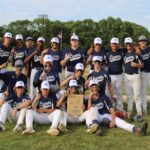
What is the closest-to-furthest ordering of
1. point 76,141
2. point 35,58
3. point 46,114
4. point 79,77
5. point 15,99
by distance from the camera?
point 76,141 → point 46,114 → point 15,99 → point 79,77 → point 35,58

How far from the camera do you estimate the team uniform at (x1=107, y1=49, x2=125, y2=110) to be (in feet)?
37.3

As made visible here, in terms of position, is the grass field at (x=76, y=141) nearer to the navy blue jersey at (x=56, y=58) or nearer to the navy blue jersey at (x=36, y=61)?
the navy blue jersey at (x=56, y=58)

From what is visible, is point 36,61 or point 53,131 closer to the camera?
point 53,131

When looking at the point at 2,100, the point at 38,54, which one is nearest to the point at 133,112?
the point at 38,54

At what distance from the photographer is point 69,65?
11539 millimetres

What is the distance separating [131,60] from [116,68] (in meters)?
0.55

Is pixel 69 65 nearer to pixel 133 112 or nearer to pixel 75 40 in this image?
pixel 75 40

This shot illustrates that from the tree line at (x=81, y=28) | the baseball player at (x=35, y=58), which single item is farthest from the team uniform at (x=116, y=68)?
the tree line at (x=81, y=28)

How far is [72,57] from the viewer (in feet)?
37.5

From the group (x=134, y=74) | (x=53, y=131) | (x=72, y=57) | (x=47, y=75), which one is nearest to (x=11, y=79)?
(x=47, y=75)

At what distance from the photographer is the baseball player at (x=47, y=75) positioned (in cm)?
1046

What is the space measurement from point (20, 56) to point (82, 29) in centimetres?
8203

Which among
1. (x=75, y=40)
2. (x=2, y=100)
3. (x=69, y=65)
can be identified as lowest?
(x=2, y=100)

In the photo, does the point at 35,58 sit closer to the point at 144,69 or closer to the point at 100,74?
the point at 100,74
